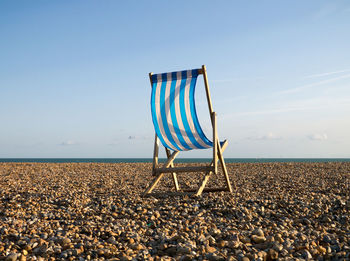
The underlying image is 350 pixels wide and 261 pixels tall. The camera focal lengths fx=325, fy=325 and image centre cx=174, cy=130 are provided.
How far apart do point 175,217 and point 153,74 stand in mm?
2248

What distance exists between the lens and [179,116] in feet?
16.2

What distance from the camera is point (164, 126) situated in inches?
199

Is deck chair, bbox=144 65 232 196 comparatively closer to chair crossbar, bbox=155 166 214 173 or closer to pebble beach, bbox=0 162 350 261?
chair crossbar, bbox=155 166 214 173

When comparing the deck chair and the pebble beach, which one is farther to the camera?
the deck chair

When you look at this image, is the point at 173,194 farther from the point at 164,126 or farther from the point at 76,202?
the point at 76,202

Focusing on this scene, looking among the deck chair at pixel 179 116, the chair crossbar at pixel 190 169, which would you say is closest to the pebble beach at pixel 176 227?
the chair crossbar at pixel 190 169

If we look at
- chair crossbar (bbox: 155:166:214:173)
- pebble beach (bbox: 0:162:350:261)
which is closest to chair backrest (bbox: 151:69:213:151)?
chair crossbar (bbox: 155:166:214:173)

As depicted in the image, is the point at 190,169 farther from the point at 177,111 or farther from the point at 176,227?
the point at 176,227

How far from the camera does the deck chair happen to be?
191 inches

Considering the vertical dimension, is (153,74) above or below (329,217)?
above

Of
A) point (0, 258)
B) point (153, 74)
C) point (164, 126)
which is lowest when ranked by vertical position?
point (0, 258)

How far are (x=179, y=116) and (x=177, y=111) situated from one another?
8 centimetres

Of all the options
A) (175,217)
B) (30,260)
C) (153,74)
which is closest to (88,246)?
(30,260)

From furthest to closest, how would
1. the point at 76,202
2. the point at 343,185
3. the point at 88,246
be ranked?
the point at 343,185 → the point at 76,202 → the point at 88,246
